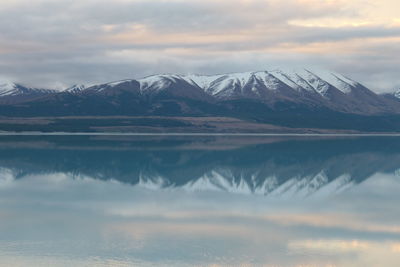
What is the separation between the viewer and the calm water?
93.6ft

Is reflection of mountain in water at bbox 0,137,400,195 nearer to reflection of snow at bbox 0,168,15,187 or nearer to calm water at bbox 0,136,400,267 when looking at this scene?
calm water at bbox 0,136,400,267

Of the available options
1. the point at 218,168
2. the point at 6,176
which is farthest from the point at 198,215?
the point at 218,168

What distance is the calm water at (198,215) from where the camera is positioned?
28.5 metres

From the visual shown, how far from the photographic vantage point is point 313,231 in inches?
1356

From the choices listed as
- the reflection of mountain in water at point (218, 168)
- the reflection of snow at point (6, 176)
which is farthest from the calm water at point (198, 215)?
the reflection of mountain in water at point (218, 168)

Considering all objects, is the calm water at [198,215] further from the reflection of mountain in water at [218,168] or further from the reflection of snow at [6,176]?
the reflection of mountain in water at [218,168]

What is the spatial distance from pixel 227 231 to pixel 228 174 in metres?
32.9

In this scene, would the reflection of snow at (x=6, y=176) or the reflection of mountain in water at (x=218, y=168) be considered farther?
the reflection of mountain in water at (x=218, y=168)

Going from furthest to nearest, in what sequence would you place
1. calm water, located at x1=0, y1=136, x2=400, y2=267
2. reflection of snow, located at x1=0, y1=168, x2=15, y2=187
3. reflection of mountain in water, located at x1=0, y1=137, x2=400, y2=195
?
reflection of mountain in water, located at x1=0, y1=137, x2=400, y2=195 < reflection of snow, located at x1=0, y1=168, x2=15, y2=187 < calm water, located at x1=0, y1=136, x2=400, y2=267

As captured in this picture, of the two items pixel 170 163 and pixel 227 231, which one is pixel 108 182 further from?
pixel 227 231

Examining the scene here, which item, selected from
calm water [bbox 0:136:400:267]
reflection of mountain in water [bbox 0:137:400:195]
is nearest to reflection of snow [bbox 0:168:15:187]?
calm water [bbox 0:136:400:267]

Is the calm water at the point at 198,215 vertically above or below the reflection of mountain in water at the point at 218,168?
above

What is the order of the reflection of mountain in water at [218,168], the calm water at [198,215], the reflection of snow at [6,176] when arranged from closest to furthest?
the calm water at [198,215] → the reflection of snow at [6,176] → the reflection of mountain in water at [218,168]

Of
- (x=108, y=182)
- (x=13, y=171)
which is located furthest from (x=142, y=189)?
(x=13, y=171)
